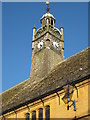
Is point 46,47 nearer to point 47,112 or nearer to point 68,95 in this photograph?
point 47,112

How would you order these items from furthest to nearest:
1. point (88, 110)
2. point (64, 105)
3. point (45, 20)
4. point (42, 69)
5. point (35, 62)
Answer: point (45, 20) < point (35, 62) < point (42, 69) < point (64, 105) < point (88, 110)

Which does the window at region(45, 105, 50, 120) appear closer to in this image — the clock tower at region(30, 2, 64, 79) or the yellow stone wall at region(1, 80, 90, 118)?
the yellow stone wall at region(1, 80, 90, 118)

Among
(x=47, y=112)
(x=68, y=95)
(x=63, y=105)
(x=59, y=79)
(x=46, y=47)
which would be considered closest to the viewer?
(x=68, y=95)

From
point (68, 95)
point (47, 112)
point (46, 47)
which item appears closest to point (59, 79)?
point (47, 112)

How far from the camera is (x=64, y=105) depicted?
63.1 ft

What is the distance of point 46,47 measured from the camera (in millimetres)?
30906

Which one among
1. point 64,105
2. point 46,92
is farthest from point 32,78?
point 64,105

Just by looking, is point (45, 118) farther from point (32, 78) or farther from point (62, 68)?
point (32, 78)

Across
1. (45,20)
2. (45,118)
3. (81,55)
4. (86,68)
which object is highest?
(45,20)

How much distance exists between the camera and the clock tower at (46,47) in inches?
1148

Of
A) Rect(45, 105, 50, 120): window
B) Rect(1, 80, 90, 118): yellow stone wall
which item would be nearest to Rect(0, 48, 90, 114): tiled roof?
Rect(1, 80, 90, 118): yellow stone wall

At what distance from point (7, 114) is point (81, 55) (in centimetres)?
859

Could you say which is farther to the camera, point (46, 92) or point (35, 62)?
point (35, 62)

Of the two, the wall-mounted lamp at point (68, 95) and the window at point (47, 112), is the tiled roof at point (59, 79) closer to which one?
the wall-mounted lamp at point (68, 95)
